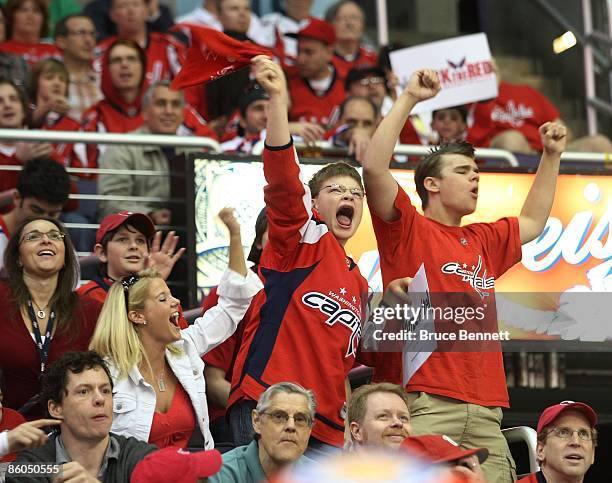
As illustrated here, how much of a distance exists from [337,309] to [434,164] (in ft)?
3.21

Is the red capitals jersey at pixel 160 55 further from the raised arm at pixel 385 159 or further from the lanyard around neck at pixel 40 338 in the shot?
the raised arm at pixel 385 159

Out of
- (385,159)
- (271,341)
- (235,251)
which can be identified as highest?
(385,159)

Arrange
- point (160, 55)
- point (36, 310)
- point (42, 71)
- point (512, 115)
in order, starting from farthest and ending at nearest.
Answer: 1. point (512, 115)
2. point (160, 55)
3. point (42, 71)
4. point (36, 310)

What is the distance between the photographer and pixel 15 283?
7055mm

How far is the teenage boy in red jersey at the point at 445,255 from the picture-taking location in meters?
6.33

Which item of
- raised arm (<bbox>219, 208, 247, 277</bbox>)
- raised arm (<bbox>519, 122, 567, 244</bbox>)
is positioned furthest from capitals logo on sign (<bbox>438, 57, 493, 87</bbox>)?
Answer: raised arm (<bbox>219, 208, 247, 277</bbox>)

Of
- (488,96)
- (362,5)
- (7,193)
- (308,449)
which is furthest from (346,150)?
(362,5)

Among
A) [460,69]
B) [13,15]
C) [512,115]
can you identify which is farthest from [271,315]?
[512,115]

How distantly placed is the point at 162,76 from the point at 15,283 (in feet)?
15.6

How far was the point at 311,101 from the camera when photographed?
37.2 feet

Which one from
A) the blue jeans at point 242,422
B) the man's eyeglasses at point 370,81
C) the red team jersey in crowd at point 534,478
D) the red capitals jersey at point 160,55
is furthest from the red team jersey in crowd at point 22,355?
the red capitals jersey at point 160,55

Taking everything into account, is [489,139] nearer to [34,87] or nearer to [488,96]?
[488,96]

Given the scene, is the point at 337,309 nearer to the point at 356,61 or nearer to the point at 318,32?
the point at 318,32

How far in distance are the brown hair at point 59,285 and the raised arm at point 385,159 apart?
60.6 inches
